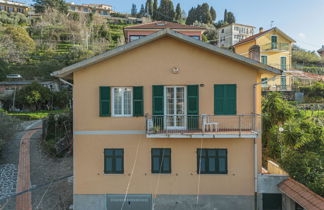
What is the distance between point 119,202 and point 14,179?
8066mm

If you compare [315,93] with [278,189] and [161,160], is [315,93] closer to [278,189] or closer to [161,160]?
[278,189]

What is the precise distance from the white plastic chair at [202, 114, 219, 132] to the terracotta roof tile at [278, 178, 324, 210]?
13.1 feet

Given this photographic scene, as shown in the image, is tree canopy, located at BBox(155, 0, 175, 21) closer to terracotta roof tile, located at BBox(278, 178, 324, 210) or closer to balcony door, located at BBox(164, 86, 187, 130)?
balcony door, located at BBox(164, 86, 187, 130)

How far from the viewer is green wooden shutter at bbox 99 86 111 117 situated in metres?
12.6

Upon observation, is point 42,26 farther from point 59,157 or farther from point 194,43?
point 194,43

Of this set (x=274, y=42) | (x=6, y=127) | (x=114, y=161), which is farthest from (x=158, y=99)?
(x=274, y=42)

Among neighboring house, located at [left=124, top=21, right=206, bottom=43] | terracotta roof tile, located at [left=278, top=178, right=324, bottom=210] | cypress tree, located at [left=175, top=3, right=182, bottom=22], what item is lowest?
terracotta roof tile, located at [left=278, top=178, right=324, bottom=210]

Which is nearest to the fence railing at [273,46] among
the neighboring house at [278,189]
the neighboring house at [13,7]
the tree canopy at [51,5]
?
the neighboring house at [278,189]

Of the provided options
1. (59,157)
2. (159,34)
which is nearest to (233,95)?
(159,34)

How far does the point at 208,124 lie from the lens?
1208 cm

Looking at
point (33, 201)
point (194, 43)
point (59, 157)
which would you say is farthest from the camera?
point (59, 157)

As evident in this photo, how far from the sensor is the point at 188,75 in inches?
496

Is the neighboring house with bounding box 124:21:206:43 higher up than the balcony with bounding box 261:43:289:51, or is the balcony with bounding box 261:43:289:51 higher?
the balcony with bounding box 261:43:289:51

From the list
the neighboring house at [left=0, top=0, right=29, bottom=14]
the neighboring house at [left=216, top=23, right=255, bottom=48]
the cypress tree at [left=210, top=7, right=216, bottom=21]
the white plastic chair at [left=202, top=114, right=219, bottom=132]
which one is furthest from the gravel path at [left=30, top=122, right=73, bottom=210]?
the cypress tree at [left=210, top=7, right=216, bottom=21]
